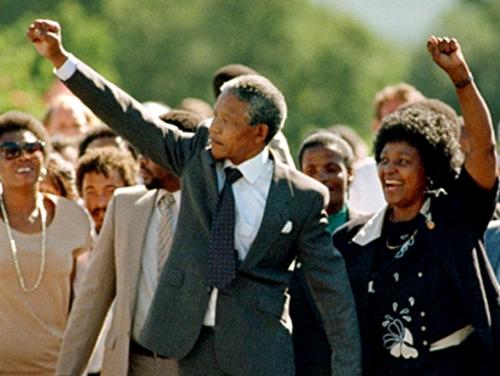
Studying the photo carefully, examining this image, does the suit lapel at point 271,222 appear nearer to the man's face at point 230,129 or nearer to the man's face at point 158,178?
the man's face at point 230,129

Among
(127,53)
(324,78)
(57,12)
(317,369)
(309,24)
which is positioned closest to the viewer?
(317,369)

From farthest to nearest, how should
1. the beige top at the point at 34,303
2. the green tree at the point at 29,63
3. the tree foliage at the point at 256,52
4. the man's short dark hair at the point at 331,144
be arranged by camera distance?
the tree foliage at the point at 256,52, the green tree at the point at 29,63, the man's short dark hair at the point at 331,144, the beige top at the point at 34,303

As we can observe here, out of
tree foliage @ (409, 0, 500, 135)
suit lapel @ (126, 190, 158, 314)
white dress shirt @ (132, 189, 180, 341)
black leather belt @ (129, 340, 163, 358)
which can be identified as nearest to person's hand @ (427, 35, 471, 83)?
white dress shirt @ (132, 189, 180, 341)

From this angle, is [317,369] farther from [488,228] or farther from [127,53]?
[127,53]

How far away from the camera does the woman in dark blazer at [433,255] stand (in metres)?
10.1

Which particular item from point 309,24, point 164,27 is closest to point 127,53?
point 164,27

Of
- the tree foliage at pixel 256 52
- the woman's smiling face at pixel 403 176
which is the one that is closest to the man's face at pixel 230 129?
the woman's smiling face at pixel 403 176

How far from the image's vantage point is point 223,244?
10031 millimetres

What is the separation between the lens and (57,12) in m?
62.3

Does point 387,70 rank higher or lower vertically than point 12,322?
higher

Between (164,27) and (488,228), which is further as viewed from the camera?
(164,27)

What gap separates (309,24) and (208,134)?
8418cm

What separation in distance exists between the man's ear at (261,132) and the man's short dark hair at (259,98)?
16mm

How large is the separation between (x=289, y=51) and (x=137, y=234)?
7697cm
